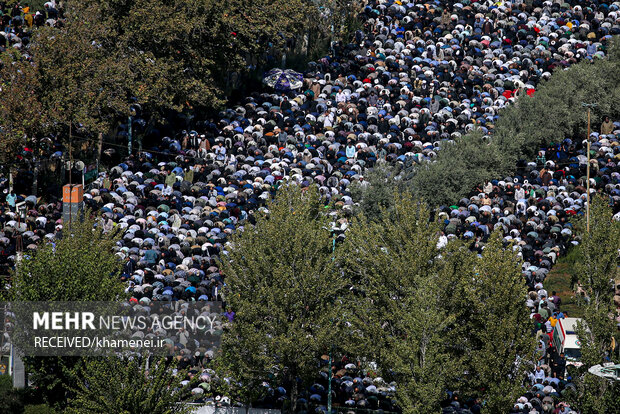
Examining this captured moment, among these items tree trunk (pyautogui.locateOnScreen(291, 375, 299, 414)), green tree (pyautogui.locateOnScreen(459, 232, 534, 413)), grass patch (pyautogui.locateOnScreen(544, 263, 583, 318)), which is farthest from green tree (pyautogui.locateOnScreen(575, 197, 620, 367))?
tree trunk (pyautogui.locateOnScreen(291, 375, 299, 414))

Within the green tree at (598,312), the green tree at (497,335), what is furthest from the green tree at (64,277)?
the green tree at (598,312)

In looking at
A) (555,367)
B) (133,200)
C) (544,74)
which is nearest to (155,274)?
(133,200)

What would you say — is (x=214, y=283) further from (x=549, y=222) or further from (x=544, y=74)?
(x=544, y=74)

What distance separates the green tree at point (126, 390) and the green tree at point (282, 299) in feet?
13.3

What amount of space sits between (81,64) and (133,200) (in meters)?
8.83

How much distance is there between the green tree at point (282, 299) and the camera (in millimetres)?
44438

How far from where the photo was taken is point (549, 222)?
56.8m

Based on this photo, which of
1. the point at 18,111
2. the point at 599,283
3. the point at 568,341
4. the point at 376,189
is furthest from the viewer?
the point at 18,111

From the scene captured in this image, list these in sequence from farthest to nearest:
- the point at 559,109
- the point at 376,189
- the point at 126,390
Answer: the point at 559,109 < the point at 376,189 < the point at 126,390

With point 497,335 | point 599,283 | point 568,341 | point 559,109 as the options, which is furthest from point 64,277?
point 559,109

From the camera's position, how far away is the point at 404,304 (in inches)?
1757

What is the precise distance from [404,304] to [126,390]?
36.7 ft

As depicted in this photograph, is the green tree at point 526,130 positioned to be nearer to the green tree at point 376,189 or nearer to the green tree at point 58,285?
the green tree at point 376,189

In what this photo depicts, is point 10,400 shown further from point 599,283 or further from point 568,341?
point 599,283
